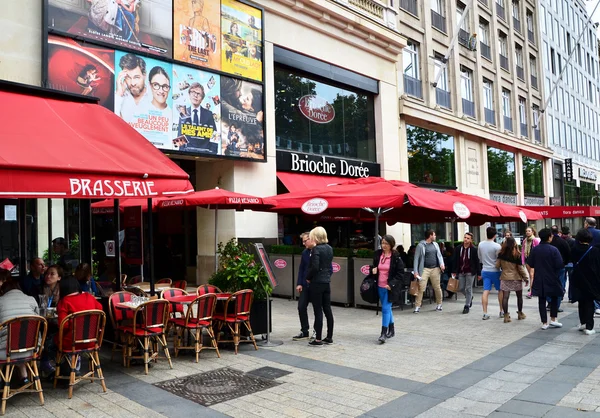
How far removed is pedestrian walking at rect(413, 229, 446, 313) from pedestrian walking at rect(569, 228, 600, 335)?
3.27 meters

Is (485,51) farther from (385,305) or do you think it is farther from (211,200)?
(385,305)

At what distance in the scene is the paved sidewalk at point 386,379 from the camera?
4934 mm

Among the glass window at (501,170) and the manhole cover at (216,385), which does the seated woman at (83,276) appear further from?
the glass window at (501,170)

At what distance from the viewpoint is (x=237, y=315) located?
24.1ft

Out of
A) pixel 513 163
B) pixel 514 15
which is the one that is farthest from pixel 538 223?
pixel 514 15

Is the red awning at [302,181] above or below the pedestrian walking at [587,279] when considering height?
above

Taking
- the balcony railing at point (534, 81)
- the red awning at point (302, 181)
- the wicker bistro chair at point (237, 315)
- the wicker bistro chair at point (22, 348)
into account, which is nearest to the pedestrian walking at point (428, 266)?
the red awning at point (302, 181)

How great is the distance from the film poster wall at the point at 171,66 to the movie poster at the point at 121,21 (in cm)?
2

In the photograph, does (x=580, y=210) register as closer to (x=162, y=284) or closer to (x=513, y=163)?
(x=513, y=163)

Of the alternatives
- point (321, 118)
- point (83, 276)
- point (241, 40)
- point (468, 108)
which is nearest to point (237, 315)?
point (83, 276)

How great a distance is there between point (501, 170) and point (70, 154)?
28.8 m

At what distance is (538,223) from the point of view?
125 feet

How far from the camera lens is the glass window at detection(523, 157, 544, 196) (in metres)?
33.8

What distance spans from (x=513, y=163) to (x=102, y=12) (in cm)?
2775
